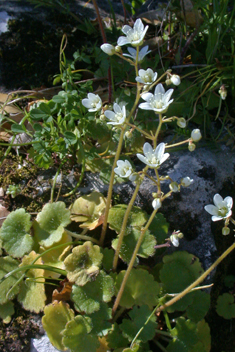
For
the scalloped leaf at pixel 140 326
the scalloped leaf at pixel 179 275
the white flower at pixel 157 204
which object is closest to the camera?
the white flower at pixel 157 204

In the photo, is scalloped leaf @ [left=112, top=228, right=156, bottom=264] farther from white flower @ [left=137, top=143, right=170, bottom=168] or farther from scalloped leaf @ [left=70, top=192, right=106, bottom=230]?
white flower @ [left=137, top=143, right=170, bottom=168]

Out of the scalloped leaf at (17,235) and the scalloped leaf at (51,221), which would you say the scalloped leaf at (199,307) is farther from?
the scalloped leaf at (17,235)

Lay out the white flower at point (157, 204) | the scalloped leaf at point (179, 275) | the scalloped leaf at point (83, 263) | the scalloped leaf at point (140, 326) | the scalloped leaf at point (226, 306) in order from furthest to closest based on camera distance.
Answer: the scalloped leaf at point (226, 306)
the scalloped leaf at point (179, 275)
the scalloped leaf at point (83, 263)
the scalloped leaf at point (140, 326)
the white flower at point (157, 204)

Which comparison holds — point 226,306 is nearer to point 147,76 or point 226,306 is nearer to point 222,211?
point 222,211

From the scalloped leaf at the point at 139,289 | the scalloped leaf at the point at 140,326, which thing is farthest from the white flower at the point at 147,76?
the scalloped leaf at the point at 140,326

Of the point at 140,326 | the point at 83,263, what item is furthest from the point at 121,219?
the point at 140,326

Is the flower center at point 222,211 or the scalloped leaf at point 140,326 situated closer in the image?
the flower center at point 222,211

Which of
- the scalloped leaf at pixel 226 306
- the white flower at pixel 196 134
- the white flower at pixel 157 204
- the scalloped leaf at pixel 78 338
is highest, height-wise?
the white flower at pixel 196 134
